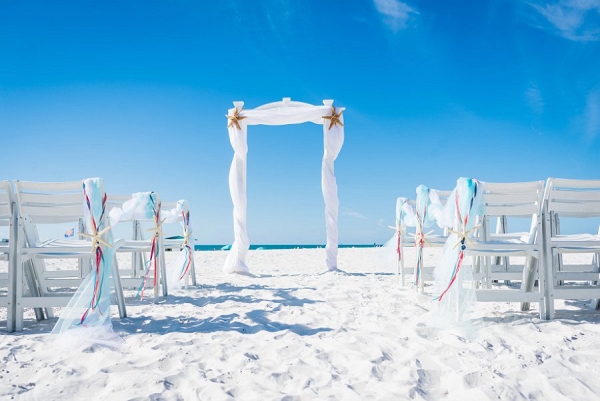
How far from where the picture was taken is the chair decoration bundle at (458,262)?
3623 mm

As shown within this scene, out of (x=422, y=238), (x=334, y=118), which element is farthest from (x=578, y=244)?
(x=334, y=118)

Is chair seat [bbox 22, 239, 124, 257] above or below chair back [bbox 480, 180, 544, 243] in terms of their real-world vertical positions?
below

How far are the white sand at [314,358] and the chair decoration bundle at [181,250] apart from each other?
1592 mm

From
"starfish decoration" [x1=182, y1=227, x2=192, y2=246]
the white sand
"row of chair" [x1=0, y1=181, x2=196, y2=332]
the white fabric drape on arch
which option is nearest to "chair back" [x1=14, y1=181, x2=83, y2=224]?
"row of chair" [x1=0, y1=181, x2=196, y2=332]

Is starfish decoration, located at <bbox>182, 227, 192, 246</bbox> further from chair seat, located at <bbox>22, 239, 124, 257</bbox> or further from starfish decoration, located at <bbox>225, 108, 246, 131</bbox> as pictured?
starfish decoration, located at <bbox>225, 108, 246, 131</bbox>

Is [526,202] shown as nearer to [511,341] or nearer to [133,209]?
[511,341]

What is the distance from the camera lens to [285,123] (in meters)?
9.01

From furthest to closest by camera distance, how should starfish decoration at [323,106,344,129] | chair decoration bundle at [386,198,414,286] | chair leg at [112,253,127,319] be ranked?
starfish decoration at [323,106,344,129], chair decoration bundle at [386,198,414,286], chair leg at [112,253,127,319]

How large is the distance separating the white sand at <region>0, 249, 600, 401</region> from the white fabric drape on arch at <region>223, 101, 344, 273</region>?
462 centimetres

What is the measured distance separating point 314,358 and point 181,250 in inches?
157

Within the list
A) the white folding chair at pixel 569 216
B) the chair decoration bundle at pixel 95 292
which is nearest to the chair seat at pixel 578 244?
the white folding chair at pixel 569 216

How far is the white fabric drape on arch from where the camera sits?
890cm

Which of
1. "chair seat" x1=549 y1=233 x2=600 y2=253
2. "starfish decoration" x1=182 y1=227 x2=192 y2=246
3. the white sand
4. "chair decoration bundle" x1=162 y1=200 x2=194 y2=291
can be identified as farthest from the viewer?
"starfish decoration" x1=182 y1=227 x2=192 y2=246

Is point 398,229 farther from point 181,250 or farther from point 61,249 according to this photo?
point 61,249
